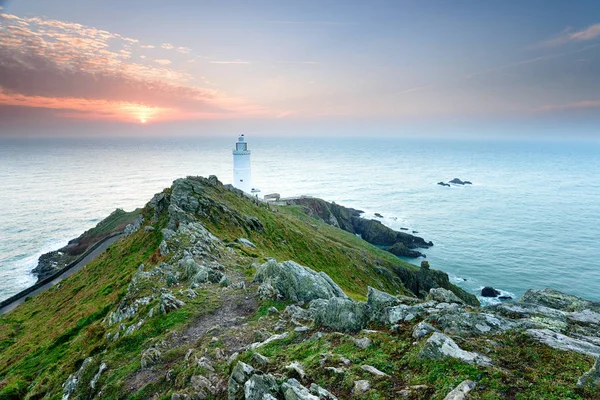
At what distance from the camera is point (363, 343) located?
39.6 feet

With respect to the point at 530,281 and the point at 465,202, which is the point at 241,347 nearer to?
the point at 530,281

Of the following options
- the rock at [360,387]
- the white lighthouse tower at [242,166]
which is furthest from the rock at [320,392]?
the white lighthouse tower at [242,166]

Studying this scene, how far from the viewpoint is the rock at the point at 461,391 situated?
8.01 metres

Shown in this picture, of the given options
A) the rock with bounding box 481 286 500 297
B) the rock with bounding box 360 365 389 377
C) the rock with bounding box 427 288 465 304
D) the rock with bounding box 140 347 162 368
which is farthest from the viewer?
the rock with bounding box 481 286 500 297

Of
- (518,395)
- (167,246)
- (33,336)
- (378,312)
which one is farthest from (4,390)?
(518,395)

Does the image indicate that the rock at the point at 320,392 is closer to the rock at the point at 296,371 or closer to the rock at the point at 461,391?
the rock at the point at 296,371

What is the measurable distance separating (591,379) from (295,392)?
25.6 ft

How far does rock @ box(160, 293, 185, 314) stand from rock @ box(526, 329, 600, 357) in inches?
712

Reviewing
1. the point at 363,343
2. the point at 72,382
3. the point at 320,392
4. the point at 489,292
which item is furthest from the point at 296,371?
the point at 489,292

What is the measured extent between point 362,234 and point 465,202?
225 ft

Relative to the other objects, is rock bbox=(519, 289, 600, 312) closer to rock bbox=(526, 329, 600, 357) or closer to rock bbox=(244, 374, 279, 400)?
rock bbox=(526, 329, 600, 357)

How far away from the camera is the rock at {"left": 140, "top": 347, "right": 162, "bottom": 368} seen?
14.6 meters

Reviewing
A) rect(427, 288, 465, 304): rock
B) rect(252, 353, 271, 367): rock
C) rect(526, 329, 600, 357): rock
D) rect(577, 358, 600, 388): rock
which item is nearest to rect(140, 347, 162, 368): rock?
rect(252, 353, 271, 367): rock

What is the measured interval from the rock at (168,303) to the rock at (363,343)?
1224cm
